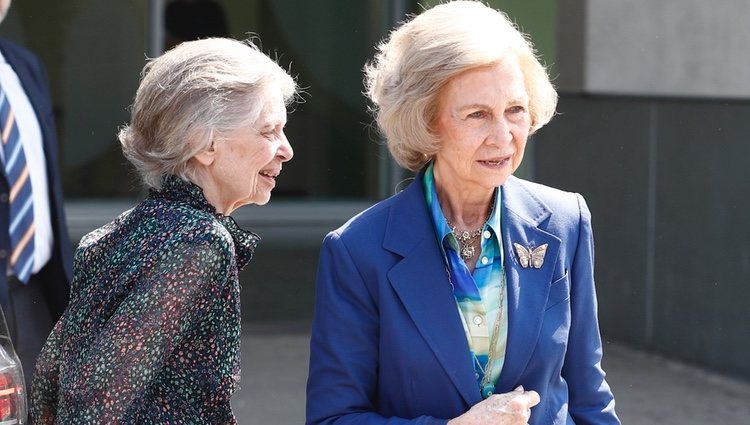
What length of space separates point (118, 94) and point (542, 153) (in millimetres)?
2744

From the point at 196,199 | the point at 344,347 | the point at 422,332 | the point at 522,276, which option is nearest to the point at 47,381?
the point at 196,199

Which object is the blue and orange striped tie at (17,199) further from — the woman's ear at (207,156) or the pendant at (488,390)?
the pendant at (488,390)

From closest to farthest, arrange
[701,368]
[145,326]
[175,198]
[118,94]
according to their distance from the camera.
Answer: [145,326], [175,198], [701,368], [118,94]

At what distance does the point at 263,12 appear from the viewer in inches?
320

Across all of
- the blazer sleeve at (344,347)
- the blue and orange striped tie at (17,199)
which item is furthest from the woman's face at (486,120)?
the blue and orange striped tie at (17,199)

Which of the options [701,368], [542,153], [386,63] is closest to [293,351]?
[542,153]

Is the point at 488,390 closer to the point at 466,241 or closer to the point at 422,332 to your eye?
the point at 422,332

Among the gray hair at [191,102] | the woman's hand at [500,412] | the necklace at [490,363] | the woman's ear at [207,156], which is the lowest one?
the woman's hand at [500,412]

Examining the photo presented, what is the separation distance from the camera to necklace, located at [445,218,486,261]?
9.43 feet

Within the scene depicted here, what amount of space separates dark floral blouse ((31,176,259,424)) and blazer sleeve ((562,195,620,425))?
79 centimetres

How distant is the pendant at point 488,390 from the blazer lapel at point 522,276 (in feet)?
0.05

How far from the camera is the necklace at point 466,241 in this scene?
2875 millimetres

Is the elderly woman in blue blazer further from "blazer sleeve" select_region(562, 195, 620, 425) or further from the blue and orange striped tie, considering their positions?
the blue and orange striped tie

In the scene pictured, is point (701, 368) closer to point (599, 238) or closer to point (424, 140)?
point (599, 238)
